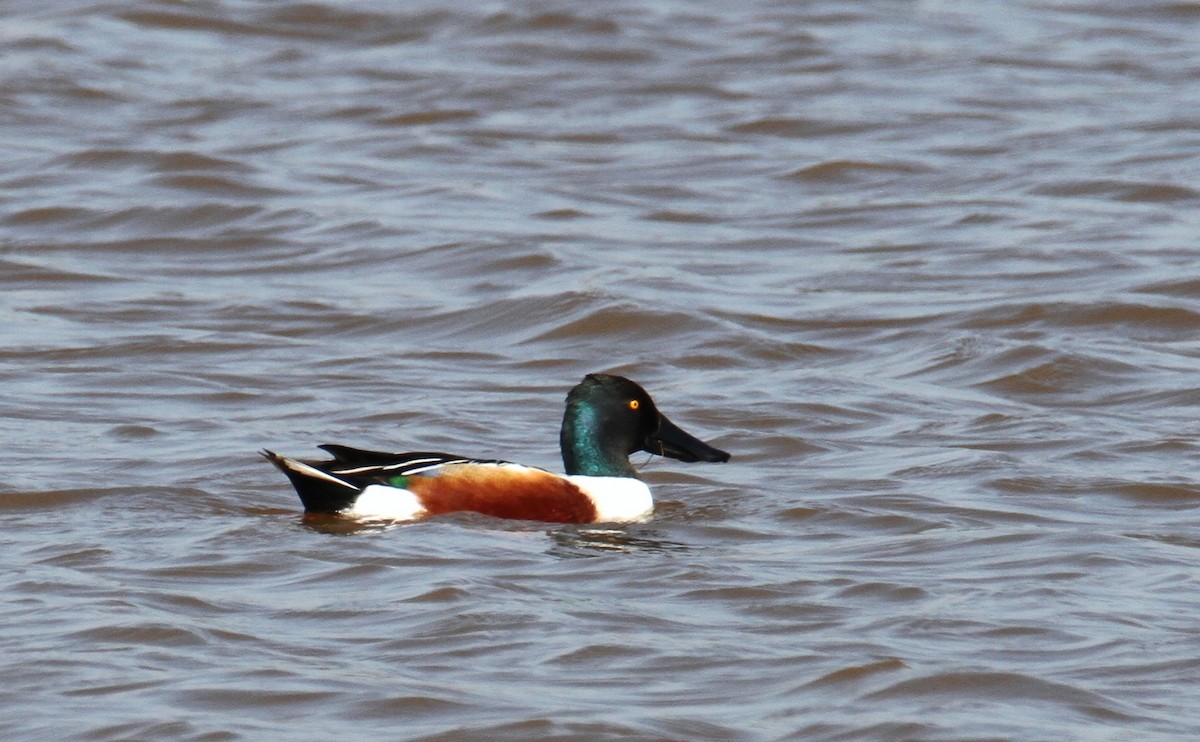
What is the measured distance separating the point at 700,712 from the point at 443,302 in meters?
6.94

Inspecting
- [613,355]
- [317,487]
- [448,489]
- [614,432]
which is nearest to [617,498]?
[614,432]

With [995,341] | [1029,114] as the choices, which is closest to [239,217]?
[995,341]

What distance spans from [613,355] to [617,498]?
10.4ft

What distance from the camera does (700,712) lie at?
5.91 metres

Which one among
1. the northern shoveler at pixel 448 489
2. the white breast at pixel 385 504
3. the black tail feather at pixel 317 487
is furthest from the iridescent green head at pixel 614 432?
the black tail feather at pixel 317 487

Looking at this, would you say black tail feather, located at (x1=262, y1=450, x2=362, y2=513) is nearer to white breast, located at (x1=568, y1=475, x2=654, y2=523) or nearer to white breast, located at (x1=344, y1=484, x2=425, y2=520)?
white breast, located at (x1=344, y1=484, x2=425, y2=520)

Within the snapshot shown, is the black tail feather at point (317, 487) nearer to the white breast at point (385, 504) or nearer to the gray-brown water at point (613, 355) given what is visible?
the white breast at point (385, 504)

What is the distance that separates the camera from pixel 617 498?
8.55m

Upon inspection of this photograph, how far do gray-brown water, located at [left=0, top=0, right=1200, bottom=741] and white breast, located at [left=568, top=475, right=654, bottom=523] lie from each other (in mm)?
193

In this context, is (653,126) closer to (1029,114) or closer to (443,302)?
(1029,114)

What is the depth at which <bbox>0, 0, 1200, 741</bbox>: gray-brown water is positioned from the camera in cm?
625

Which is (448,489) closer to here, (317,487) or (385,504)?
(385,504)

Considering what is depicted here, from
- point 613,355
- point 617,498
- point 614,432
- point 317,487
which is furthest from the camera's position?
point 613,355

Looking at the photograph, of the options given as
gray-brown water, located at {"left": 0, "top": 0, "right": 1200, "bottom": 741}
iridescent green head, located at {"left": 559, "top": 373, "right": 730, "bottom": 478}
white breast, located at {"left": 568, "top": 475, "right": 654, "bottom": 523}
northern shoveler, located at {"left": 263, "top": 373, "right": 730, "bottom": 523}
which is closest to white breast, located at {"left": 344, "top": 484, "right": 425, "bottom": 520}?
northern shoveler, located at {"left": 263, "top": 373, "right": 730, "bottom": 523}
